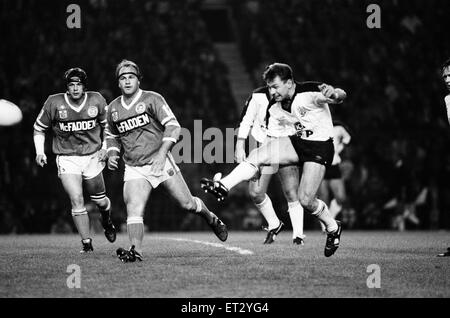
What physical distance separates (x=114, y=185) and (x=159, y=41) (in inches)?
216

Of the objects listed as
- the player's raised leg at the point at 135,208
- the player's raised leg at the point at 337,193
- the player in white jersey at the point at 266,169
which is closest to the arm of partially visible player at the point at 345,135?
the player's raised leg at the point at 337,193

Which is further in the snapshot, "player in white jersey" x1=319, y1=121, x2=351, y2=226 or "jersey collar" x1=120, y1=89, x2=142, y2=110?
"player in white jersey" x1=319, y1=121, x2=351, y2=226

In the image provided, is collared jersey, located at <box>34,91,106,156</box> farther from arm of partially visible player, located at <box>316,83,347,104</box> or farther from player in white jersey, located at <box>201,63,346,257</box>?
arm of partially visible player, located at <box>316,83,347,104</box>

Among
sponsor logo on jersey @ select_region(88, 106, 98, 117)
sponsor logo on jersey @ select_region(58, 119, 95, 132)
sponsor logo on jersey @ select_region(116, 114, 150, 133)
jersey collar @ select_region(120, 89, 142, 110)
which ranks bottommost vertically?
sponsor logo on jersey @ select_region(116, 114, 150, 133)

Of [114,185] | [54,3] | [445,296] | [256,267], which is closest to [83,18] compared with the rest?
[54,3]

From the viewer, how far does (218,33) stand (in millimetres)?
27375

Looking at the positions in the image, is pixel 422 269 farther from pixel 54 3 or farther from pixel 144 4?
pixel 144 4

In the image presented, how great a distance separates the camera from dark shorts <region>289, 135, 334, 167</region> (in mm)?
8828

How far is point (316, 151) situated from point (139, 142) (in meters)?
1.72

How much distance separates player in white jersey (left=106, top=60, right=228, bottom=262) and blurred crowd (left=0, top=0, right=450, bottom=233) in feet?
24.8

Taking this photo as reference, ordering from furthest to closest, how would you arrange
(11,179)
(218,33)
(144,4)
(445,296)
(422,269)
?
(218,33) < (144,4) < (11,179) < (422,269) < (445,296)

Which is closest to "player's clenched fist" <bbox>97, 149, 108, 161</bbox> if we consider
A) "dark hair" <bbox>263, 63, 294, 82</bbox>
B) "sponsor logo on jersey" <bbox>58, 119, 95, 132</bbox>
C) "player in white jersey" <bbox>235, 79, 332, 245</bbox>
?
"sponsor logo on jersey" <bbox>58, 119, 95, 132</bbox>

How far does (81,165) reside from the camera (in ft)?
33.6

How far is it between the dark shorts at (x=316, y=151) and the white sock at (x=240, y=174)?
50 cm
